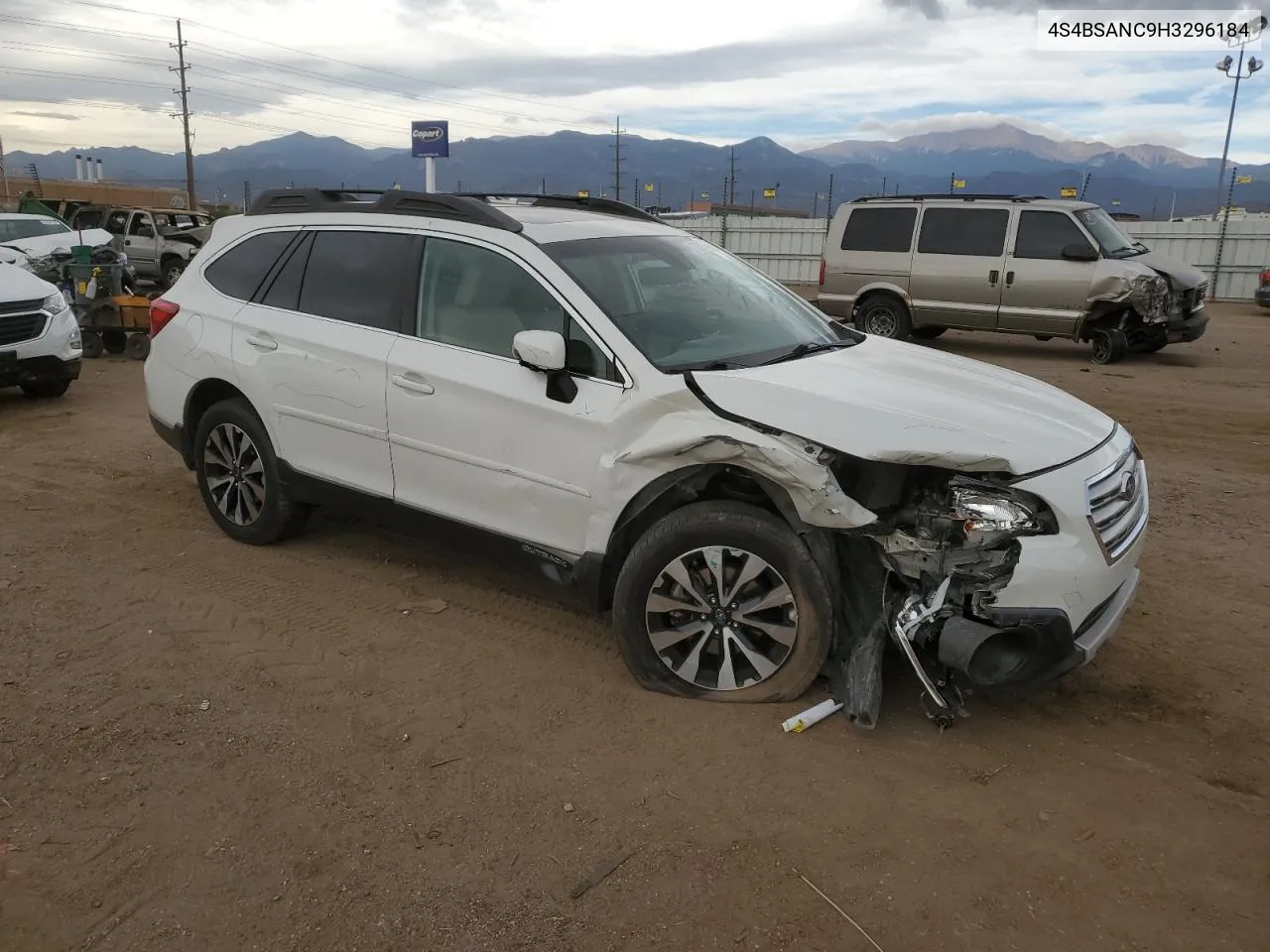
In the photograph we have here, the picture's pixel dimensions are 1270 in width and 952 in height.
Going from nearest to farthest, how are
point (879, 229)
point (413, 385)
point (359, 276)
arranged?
point (413, 385)
point (359, 276)
point (879, 229)

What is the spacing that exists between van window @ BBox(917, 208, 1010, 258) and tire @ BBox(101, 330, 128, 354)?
11.3 m

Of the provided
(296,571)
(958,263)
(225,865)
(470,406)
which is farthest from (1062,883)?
(958,263)

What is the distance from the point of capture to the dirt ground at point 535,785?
263 centimetres

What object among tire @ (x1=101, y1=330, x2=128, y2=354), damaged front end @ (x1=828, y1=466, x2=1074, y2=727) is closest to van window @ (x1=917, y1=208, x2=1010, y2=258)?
damaged front end @ (x1=828, y1=466, x2=1074, y2=727)

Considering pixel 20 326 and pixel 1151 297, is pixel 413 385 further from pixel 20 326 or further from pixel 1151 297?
pixel 1151 297

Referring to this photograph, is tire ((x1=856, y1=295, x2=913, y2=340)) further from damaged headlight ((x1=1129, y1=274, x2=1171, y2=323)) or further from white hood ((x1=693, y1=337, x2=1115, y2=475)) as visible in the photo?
white hood ((x1=693, y1=337, x2=1115, y2=475))

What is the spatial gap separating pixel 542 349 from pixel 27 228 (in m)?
18.2

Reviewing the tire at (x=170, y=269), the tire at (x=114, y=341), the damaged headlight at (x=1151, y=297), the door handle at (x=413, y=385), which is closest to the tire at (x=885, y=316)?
the damaged headlight at (x=1151, y=297)

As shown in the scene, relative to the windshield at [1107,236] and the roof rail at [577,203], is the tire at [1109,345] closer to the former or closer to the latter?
the windshield at [1107,236]

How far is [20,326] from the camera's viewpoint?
29.0 ft

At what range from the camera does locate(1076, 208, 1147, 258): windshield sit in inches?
486

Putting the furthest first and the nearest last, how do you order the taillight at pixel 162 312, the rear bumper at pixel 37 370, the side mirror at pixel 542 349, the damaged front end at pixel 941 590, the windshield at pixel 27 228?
the windshield at pixel 27 228, the rear bumper at pixel 37 370, the taillight at pixel 162 312, the side mirror at pixel 542 349, the damaged front end at pixel 941 590

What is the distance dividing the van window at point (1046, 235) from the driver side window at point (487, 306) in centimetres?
1052

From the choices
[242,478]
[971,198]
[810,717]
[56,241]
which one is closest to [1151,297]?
[971,198]
